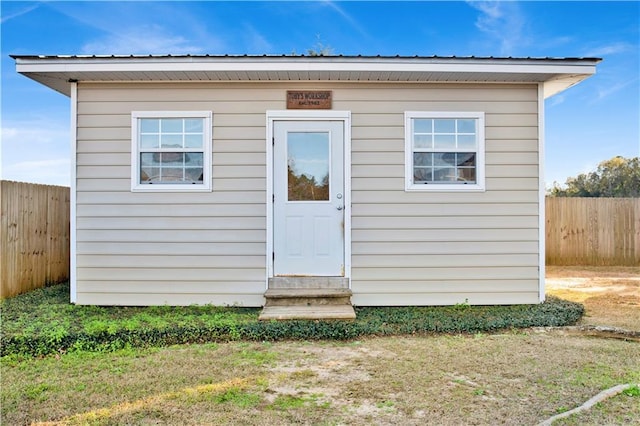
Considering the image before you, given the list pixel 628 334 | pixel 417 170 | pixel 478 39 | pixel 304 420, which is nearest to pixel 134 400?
pixel 304 420

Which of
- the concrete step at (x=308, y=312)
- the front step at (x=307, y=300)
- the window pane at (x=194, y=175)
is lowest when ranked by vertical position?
the concrete step at (x=308, y=312)

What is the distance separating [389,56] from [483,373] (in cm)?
363

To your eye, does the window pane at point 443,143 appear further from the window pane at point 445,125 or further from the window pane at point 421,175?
the window pane at point 421,175

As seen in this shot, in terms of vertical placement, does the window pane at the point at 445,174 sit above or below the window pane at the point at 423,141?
below

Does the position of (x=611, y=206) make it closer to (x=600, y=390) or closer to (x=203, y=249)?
(x=600, y=390)

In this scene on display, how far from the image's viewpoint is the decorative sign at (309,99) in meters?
5.47

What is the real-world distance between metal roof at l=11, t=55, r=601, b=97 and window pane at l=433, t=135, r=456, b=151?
79 centimetres

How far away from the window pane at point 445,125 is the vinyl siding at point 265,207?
0.20 metres

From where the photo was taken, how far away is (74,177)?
5.47 m

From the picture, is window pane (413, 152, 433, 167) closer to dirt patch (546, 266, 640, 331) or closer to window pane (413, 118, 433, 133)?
window pane (413, 118, 433, 133)

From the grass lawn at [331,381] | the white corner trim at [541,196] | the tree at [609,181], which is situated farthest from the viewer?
the tree at [609,181]

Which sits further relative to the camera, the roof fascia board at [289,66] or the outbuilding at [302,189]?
the outbuilding at [302,189]

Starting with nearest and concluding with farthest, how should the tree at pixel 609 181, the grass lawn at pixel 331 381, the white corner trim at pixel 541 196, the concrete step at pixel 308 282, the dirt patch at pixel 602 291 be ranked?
the grass lawn at pixel 331 381 < the dirt patch at pixel 602 291 < the concrete step at pixel 308 282 < the white corner trim at pixel 541 196 < the tree at pixel 609 181

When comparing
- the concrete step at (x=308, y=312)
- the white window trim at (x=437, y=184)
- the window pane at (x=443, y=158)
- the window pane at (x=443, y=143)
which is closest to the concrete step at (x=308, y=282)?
the concrete step at (x=308, y=312)
